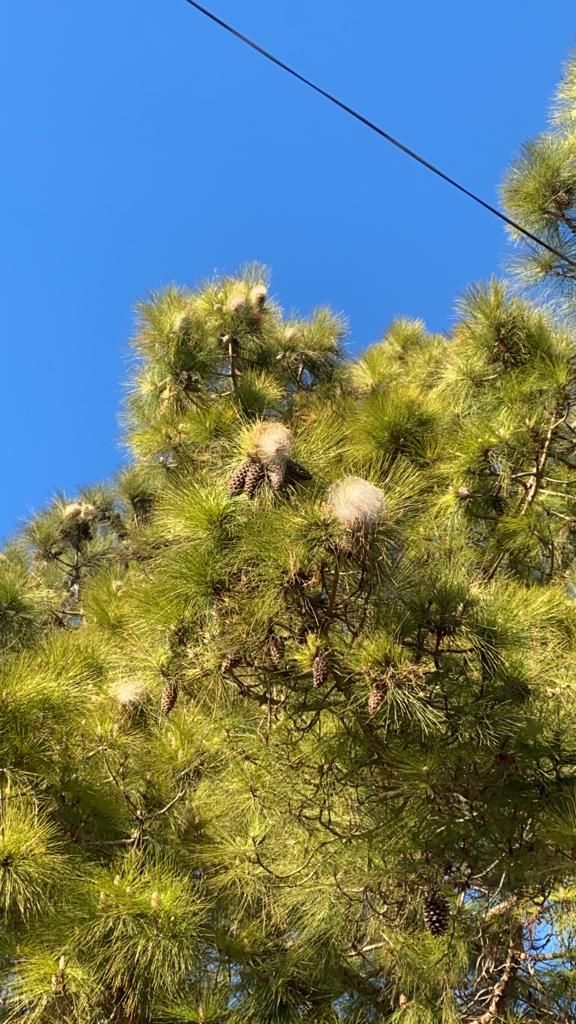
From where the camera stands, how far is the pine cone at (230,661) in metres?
1.25

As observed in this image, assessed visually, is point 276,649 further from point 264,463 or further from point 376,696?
point 264,463

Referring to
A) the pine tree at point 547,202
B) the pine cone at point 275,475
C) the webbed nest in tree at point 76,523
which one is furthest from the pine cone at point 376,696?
the webbed nest in tree at point 76,523

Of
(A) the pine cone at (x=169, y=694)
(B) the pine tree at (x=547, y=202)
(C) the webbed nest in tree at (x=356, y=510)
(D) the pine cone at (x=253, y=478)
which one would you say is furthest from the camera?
(B) the pine tree at (x=547, y=202)

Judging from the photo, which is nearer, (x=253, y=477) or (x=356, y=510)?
(x=356, y=510)

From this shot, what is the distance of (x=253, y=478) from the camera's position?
3.92ft

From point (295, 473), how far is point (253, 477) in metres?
0.08

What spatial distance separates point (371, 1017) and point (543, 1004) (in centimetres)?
39

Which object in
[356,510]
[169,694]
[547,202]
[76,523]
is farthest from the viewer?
[76,523]

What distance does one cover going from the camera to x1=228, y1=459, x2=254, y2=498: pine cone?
3.93ft

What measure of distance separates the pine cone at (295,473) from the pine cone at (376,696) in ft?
1.04


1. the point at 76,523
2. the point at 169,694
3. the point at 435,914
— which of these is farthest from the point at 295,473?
the point at 76,523

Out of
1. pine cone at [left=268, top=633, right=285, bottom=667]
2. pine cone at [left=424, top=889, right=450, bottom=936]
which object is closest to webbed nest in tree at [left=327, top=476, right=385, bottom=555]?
pine cone at [left=268, top=633, right=285, bottom=667]

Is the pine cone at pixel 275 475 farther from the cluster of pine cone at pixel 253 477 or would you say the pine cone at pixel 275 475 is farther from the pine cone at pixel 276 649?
the pine cone at pixel 276 649

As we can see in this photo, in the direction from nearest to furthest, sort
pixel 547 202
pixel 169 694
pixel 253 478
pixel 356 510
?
pixel 356 510, pixel 253 478, pixel 169 694, pixel 547 202
